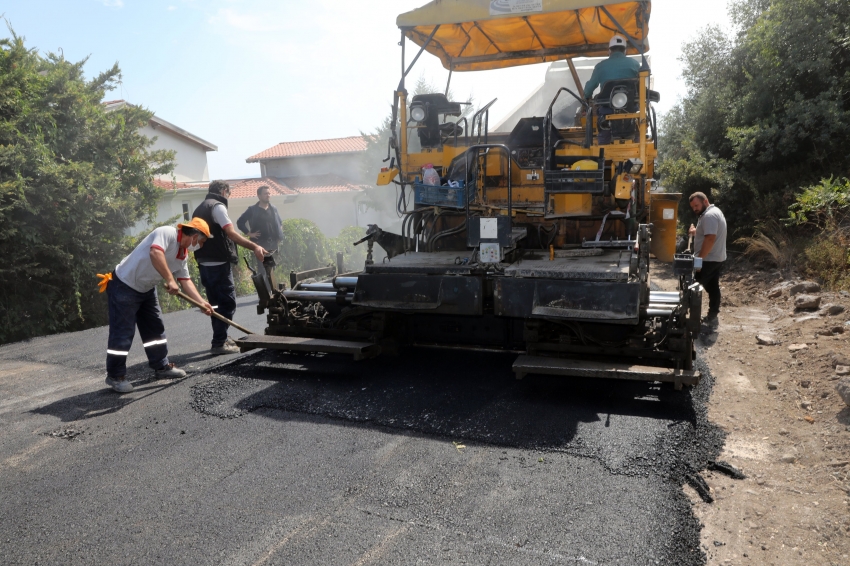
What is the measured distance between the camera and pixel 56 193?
8.26 m

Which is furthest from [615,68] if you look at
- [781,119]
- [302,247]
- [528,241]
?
[302,247]

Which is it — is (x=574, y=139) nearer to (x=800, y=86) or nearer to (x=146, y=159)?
(x=800, y=86)

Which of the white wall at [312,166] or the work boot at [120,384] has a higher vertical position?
the white wall at [312,166]

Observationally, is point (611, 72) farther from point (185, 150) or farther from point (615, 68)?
point (185, 150)

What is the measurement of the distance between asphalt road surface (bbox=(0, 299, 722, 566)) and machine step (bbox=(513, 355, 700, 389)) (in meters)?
0.23

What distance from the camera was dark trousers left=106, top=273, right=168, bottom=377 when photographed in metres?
4.59

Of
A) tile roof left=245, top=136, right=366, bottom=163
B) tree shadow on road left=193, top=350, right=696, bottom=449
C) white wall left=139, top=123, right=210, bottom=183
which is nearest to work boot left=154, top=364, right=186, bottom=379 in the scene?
tree shadow on road left=193, top=350, right=696, bottom=449

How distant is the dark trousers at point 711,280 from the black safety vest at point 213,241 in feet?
16.4

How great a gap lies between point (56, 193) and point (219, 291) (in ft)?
13.8

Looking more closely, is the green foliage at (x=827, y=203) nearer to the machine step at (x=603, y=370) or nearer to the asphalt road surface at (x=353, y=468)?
the asphalt road surface at (x=353, y=468)

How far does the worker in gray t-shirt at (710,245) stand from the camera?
6629 mm

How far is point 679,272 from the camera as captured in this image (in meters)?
4.31

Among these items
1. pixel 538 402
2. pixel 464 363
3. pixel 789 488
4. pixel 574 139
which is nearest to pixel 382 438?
pixel 538 402

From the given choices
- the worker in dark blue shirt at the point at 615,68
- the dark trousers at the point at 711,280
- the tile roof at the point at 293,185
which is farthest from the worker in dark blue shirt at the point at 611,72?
the tile roof at the point at 293,185
